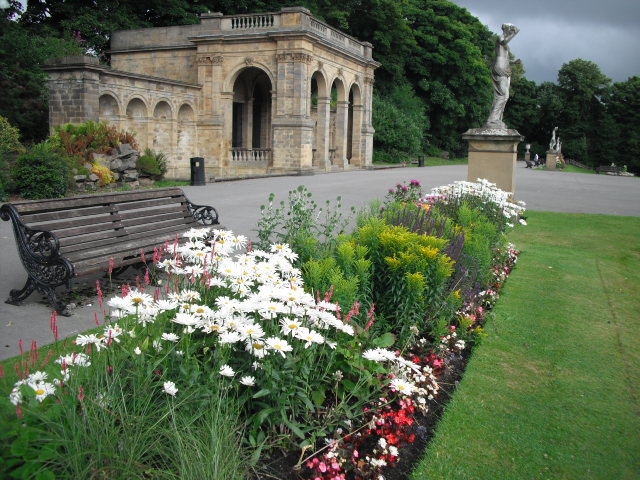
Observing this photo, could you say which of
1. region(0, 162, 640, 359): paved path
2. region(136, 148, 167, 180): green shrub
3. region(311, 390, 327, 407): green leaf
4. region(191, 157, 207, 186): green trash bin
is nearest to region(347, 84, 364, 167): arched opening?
region(0, 162, 640, 359): paved path

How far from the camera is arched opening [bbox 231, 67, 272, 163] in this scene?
113 feet

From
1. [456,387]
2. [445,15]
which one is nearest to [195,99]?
[456,387]

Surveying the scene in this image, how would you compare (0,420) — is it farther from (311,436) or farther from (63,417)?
(311,436)

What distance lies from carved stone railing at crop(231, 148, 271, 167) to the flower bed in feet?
87.3

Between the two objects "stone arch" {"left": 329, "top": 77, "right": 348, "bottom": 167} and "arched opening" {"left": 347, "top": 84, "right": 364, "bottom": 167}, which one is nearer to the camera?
"stone arch" {"left": 329, "top": 77, "right": 348, "bottom": 167}

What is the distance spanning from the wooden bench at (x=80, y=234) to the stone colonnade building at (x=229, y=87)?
17302mm

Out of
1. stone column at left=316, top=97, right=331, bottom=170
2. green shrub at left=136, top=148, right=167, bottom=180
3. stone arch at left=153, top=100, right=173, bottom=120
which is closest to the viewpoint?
green shrub at left=136, top=148, right=167, bottom=180

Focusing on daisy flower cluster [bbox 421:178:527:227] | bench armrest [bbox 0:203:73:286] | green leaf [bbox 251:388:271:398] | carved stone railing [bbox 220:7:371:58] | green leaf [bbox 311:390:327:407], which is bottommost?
green leaf [bbox 311:390:327:407]

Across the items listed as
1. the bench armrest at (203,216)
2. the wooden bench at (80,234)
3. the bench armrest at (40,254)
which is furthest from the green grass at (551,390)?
the bench armrest at (203,216)

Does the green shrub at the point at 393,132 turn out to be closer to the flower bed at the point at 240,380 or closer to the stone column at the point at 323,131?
the stone column at the point at 323,131

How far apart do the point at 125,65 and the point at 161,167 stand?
14.8 meters

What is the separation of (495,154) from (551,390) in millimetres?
10823

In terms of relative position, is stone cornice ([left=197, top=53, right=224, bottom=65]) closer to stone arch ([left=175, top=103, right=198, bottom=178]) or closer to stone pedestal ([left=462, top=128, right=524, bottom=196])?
stone arch ([left=175, top=103, right=198, bottom=178])

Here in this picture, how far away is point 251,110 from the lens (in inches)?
1382
